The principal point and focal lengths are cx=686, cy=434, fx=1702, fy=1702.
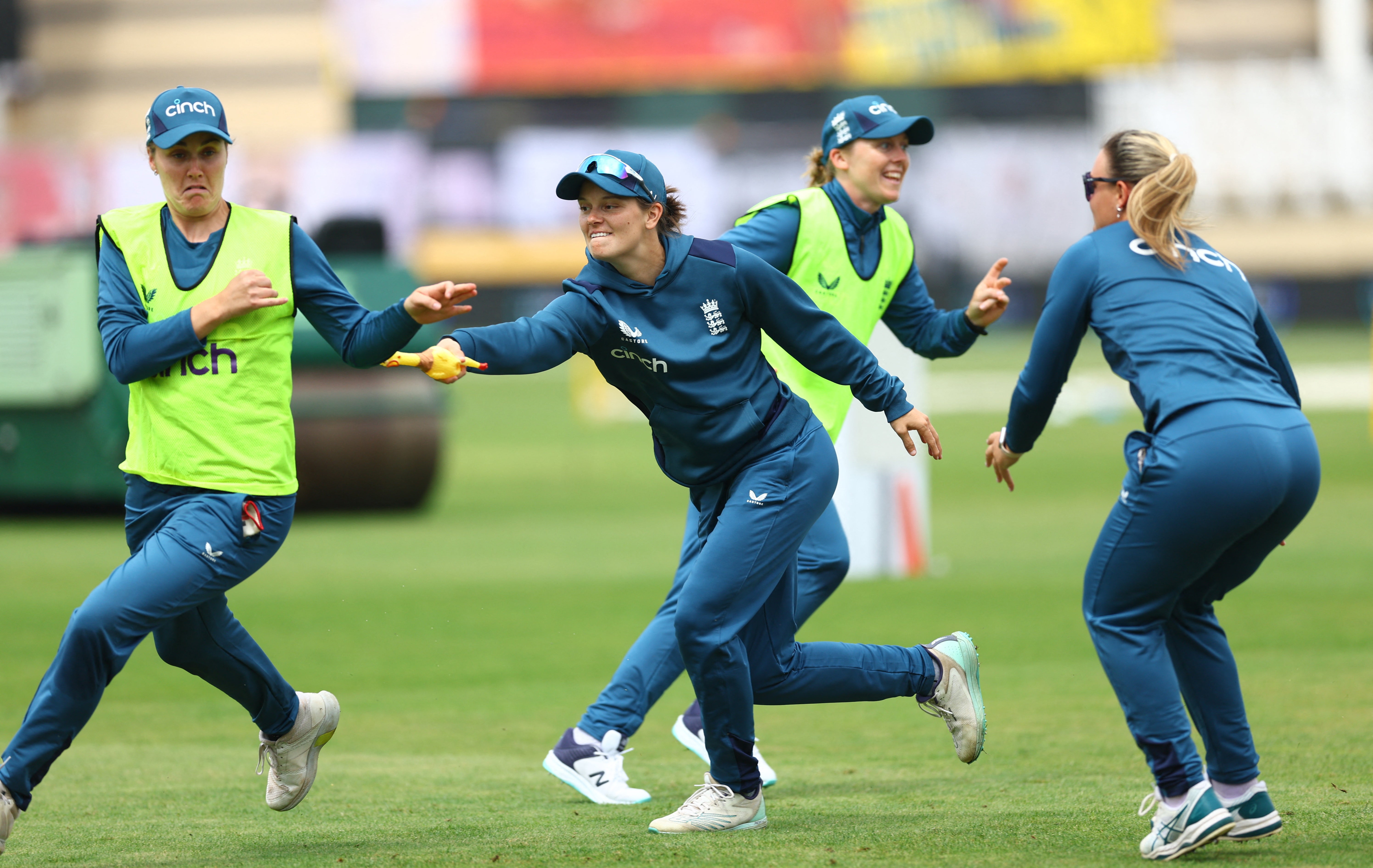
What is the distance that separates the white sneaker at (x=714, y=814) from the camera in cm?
521

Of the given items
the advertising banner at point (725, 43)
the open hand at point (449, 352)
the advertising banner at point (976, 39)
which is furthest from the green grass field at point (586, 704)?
the advertising banner at point (725, 43)

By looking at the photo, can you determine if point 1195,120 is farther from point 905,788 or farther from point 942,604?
point 905,788

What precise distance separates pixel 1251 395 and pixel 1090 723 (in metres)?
2.87

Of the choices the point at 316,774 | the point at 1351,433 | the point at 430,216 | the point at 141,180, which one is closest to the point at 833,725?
the point at 316,774

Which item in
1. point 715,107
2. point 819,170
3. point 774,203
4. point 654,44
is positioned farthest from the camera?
point 715,107

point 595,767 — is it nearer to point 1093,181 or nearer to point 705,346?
point 705,346

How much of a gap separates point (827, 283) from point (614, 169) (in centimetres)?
154

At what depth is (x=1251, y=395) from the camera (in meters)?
4.67

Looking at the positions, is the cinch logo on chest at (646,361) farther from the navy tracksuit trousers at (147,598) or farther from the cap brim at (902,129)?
the cap brim at (902,129)

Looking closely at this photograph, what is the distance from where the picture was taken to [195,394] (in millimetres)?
5039

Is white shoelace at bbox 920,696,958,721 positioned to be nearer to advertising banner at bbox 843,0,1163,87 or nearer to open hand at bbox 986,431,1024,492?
open hand at bbox 986,431,1024,492

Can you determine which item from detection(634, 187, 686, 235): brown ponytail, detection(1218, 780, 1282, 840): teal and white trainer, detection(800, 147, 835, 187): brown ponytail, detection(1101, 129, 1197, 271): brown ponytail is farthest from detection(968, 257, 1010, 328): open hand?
detection(1218, 780, 1282, 840): teal and white trainer

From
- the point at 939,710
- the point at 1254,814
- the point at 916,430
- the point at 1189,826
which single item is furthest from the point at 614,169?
the point at 1254,814

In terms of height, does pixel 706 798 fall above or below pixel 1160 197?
below
